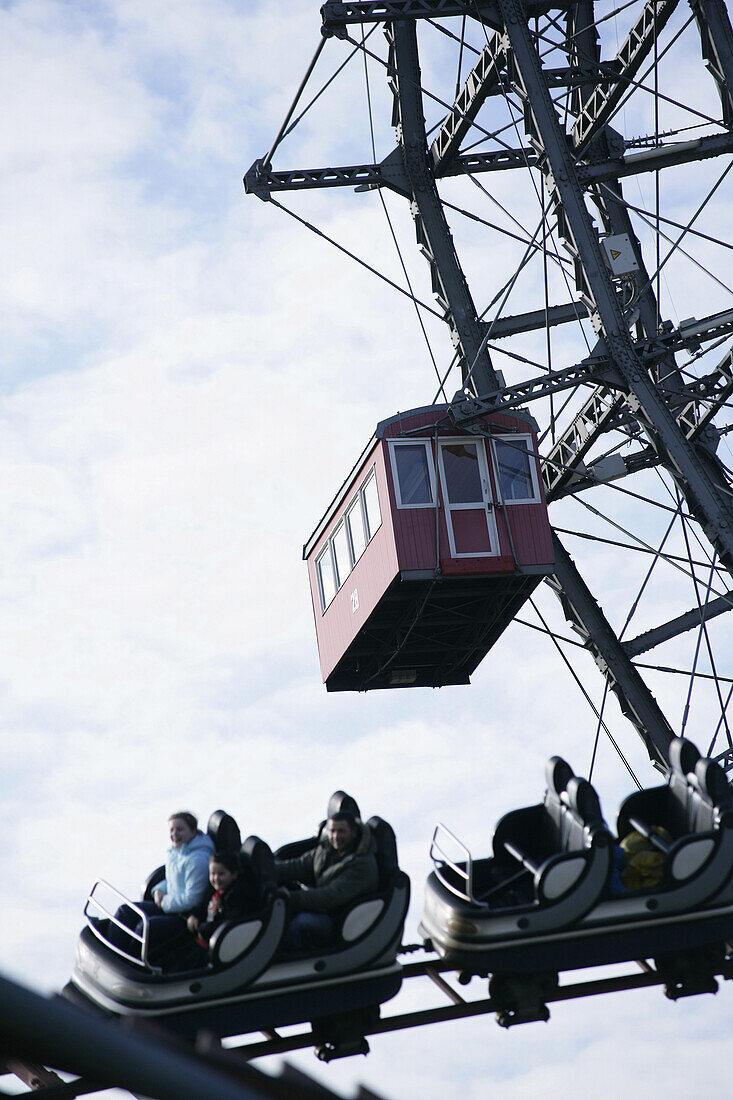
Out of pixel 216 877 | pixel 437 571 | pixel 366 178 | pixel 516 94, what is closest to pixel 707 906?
pixel 216 877

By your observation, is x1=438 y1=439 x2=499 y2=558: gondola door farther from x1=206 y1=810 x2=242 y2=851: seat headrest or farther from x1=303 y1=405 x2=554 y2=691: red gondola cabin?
x1=206 y1=810 x2=242 y2=851: seat headrest

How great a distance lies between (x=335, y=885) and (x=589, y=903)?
1.84m

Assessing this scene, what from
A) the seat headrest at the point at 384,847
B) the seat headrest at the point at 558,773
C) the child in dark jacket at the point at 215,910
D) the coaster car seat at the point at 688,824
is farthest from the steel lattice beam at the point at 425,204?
the child in dark jacket at the point at 215,910

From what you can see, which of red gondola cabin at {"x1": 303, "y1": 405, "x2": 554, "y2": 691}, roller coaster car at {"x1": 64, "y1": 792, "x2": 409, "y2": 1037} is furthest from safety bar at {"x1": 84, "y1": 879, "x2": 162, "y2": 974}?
red gondola cabin at {"x1": 303, "y1": 405, "x2": 554, "y2": 691}

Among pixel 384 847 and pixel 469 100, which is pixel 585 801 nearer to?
pixel 384 847

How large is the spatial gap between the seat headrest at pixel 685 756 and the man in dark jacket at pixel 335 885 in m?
2.63

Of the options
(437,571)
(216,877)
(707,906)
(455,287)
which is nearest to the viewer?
(216,877)

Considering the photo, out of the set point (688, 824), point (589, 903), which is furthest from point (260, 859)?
point (688, 824)

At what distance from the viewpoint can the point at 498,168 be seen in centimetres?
2517

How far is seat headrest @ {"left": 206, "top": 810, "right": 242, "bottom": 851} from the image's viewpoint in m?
10.0

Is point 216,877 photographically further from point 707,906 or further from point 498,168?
point 498,168

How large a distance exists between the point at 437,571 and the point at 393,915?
11.8 metres

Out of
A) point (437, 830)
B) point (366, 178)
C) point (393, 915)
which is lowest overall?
point (393, 915)

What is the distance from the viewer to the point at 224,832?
32.9 feet
